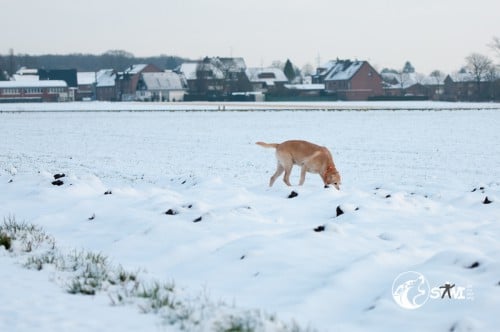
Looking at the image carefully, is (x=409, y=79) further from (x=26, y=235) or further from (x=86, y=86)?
(x=26, y=235)

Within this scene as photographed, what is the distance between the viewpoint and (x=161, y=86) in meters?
130

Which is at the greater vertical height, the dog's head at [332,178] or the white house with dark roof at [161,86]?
the white house with dark roof at [161,86]

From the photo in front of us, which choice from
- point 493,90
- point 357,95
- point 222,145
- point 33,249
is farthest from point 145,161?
point 357,95

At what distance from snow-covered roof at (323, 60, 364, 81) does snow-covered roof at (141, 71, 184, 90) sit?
3010cm

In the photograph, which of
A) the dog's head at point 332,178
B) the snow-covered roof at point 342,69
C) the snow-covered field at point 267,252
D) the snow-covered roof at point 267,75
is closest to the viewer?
the snow-covered field at point 267,252

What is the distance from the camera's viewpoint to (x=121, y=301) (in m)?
5.21

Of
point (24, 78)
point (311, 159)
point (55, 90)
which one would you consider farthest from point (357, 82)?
point (311, 159)

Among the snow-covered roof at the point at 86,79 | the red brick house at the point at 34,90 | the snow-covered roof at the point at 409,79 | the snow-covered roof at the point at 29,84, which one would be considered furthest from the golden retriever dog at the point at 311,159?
the snow-covered roof at the point at 86,79

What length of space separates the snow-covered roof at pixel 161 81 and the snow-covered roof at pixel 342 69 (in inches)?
1185

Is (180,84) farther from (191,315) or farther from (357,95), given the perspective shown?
(191,315)
